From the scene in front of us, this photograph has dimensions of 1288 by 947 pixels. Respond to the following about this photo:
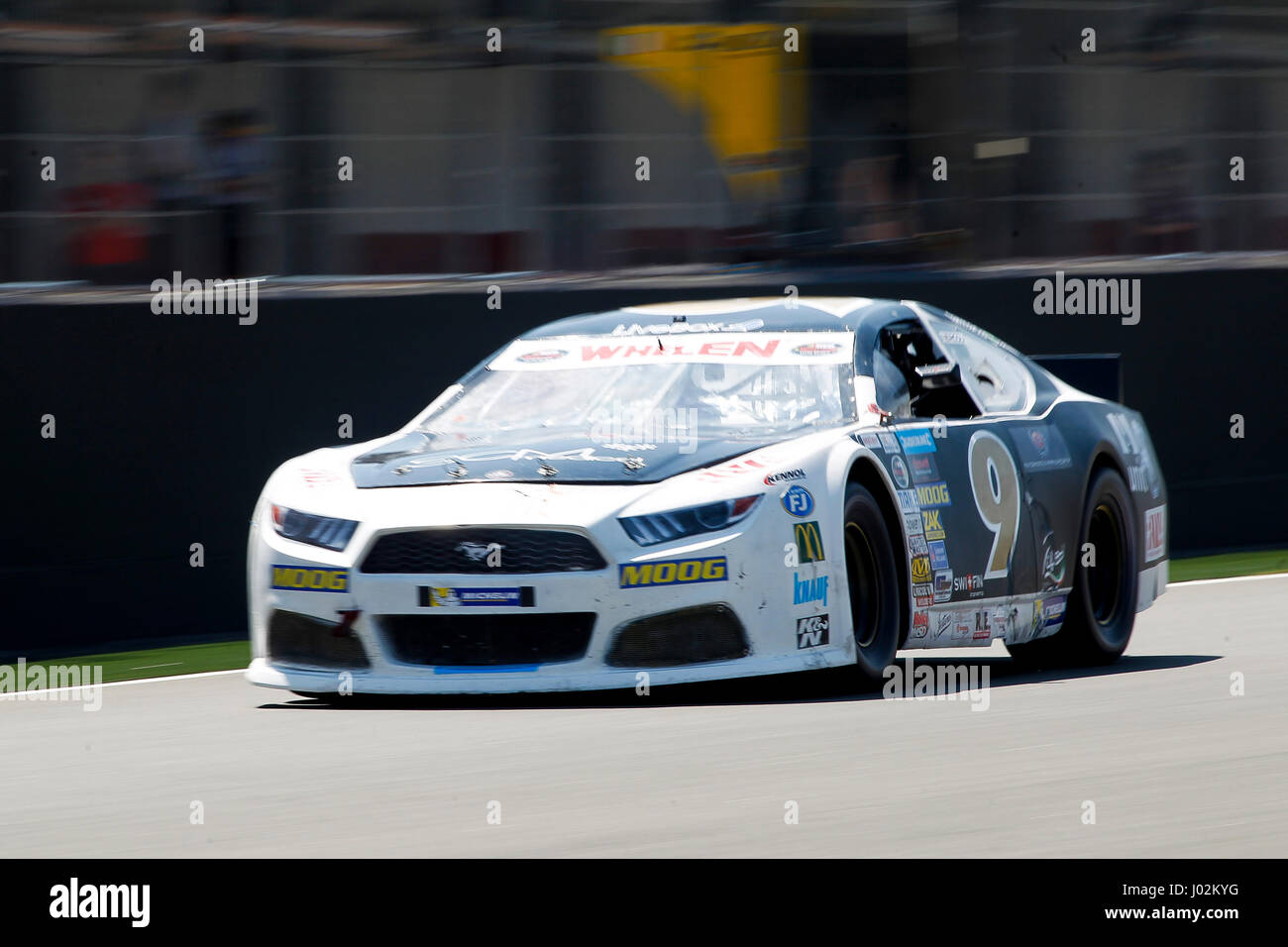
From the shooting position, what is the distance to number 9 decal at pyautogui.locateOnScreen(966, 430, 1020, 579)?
8.30m

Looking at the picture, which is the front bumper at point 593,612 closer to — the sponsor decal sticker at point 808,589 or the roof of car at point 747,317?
the sponsor decal sticker at point 808,589

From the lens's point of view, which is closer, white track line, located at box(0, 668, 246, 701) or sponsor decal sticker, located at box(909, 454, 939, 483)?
sponsor decal sticker, located at box(909, 454, 939, 483)

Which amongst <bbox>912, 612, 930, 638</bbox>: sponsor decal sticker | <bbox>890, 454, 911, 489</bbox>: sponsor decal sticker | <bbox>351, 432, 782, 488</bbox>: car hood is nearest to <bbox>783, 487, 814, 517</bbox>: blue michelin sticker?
<bbox>351, 432, 782, 488</bbox>: car hood

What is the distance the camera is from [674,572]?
23.5ft

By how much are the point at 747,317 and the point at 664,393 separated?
637mm

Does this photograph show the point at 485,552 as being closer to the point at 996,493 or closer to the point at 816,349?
the point at 816,349

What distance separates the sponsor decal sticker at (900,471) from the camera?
782 cm

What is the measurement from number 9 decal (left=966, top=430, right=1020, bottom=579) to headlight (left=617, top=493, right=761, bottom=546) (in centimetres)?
133

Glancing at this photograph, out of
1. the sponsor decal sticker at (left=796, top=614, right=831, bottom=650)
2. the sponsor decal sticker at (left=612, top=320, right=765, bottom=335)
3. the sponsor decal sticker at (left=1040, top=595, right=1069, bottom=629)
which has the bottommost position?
the sponsor decal sticker at (left=1040, top=595, right=1069, bottom=629)

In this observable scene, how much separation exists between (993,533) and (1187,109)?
322 inches

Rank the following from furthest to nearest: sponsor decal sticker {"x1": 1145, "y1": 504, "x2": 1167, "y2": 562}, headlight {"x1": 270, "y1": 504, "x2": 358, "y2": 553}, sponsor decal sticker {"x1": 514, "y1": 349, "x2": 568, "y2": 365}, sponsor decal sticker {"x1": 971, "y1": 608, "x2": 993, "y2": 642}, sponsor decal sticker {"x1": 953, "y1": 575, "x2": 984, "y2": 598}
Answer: sponsor decal sticker {"x1": 1145, "y1": 504, "x2": 1167, "y2": 562}, sponsor decal sticker {"x1": 514, "y1": 349, "x2": 568, "y2": 365}, sponsor decal sticker {"x1": 971, "y1": 608, "x2": 993, "y2": 642}, sponsor decal sticker {"x1": 953, "y1": 575, "x2": 984, "y2": 598}, headlight {"x1": 270, "y1": 504, "x2": 358, "y2": 553}

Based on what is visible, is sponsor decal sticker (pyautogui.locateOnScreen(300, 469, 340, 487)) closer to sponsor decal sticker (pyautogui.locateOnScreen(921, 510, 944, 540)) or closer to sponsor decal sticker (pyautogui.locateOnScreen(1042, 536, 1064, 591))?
sponsor decal sticker (pyautogui.locateOnScreen(921, 510, 944, 540))
